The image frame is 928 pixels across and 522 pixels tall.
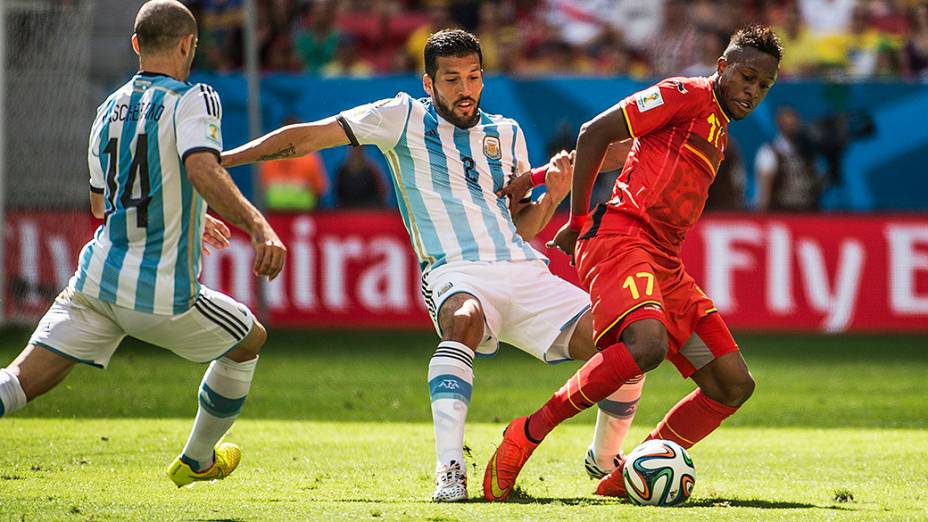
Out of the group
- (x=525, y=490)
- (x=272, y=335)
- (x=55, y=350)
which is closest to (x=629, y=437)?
(x=525, y=490)

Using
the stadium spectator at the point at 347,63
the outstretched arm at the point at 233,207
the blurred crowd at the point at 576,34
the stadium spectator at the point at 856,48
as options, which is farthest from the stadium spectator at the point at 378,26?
the outstretched arm at the point at 233,207

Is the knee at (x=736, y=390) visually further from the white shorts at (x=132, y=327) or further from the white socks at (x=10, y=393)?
the white socks at (x=10, y=393)

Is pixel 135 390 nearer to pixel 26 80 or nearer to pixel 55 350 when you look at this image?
pixel 55 350

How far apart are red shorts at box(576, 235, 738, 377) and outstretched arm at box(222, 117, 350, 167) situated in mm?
1205

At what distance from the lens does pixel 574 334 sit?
21.0 feet

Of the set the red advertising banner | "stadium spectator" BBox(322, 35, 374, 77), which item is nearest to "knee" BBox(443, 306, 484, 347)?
the red advertising banner

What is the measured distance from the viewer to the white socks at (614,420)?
6.62 meters

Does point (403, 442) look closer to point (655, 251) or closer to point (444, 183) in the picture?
point (444, 183)

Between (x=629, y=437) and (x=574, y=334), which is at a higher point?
(x=574, y=334)

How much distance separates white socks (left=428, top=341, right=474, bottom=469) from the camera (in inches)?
232

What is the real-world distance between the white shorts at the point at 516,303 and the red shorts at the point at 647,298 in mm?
183

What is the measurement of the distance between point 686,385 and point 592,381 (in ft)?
18.1

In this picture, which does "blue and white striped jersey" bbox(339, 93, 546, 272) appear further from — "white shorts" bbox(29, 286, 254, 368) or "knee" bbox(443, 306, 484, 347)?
"white shorts" bbox(29, 286, 254, 368)

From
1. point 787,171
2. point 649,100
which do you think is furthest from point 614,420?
point 787,171
